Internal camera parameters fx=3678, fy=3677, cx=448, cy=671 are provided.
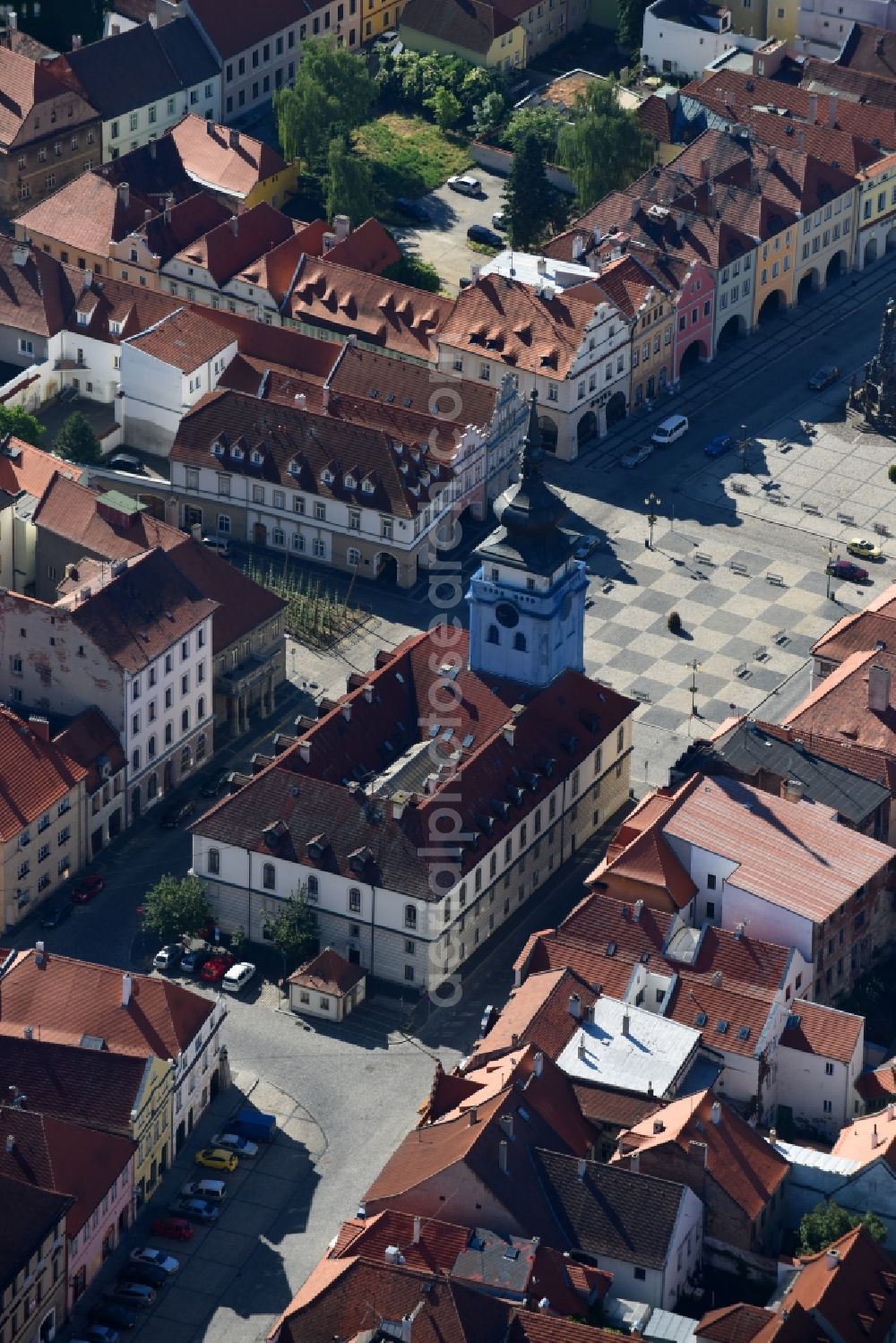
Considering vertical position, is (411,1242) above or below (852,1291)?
above

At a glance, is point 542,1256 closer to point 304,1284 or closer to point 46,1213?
point 304,1284

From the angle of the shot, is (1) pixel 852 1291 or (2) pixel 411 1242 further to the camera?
(2) pixel 411 1242

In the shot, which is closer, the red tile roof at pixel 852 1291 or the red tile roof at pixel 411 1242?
the red tile roof at pixel 852 1291

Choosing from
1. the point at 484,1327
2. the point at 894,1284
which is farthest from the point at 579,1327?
the point at 894,1284

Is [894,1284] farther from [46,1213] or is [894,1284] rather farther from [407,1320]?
[46,1213]

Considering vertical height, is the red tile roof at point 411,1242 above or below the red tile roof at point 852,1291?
above

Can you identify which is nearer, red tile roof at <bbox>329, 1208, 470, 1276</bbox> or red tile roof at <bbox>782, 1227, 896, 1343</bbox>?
→ red tile roof at <bbox>782, 1227, 896, 1343</bbox>

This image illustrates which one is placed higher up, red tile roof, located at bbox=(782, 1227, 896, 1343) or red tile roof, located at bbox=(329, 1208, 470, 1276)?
red tile roof, located at bbox=(329, 1208, 470, 1276)

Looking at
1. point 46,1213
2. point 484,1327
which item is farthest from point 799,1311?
point 46,1213
